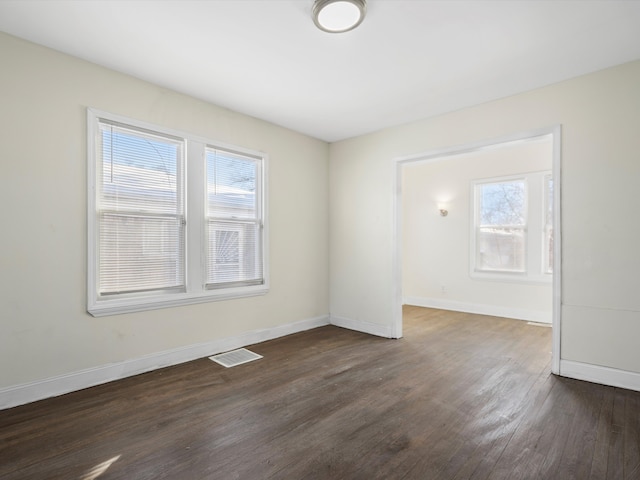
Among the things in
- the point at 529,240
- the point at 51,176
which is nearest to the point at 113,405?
the point at 51,176

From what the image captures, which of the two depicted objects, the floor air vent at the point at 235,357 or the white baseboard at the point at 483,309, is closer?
the floor air vent at the point at 235,357

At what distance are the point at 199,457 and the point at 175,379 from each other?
1.26m

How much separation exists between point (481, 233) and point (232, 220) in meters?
4.36

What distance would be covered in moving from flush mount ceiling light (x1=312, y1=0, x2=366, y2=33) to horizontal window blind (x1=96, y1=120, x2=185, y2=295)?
197cm

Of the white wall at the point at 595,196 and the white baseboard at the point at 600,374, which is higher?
the white wall at the point at 595,196

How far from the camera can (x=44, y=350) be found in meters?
2.63

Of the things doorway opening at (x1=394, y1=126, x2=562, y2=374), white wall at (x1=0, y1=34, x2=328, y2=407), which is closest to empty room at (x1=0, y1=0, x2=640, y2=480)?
white wall at (x1=0, y1=34, x2=328, y2=407)

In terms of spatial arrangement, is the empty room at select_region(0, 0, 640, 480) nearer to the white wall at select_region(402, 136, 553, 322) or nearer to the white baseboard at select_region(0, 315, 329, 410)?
the white baseboard at select_region(0, 315, 329, 410)

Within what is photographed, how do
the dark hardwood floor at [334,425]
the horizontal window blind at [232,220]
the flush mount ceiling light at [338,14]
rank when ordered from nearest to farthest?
1. the dark hardwood floor at [334,425]
2. the flush mount ceiling light at [338,14]
3. the horizontal window blind at [232,220]

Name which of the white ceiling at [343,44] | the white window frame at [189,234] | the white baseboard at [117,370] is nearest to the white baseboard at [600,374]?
the white ceiling at [343,44]

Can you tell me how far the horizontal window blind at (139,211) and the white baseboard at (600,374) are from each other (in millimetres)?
3821

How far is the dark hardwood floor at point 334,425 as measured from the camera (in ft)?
6.06

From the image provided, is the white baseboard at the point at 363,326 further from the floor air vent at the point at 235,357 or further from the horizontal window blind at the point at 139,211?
the horizontal window blind at the point at 139,211

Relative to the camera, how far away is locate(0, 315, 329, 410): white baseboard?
2520 millimetres
